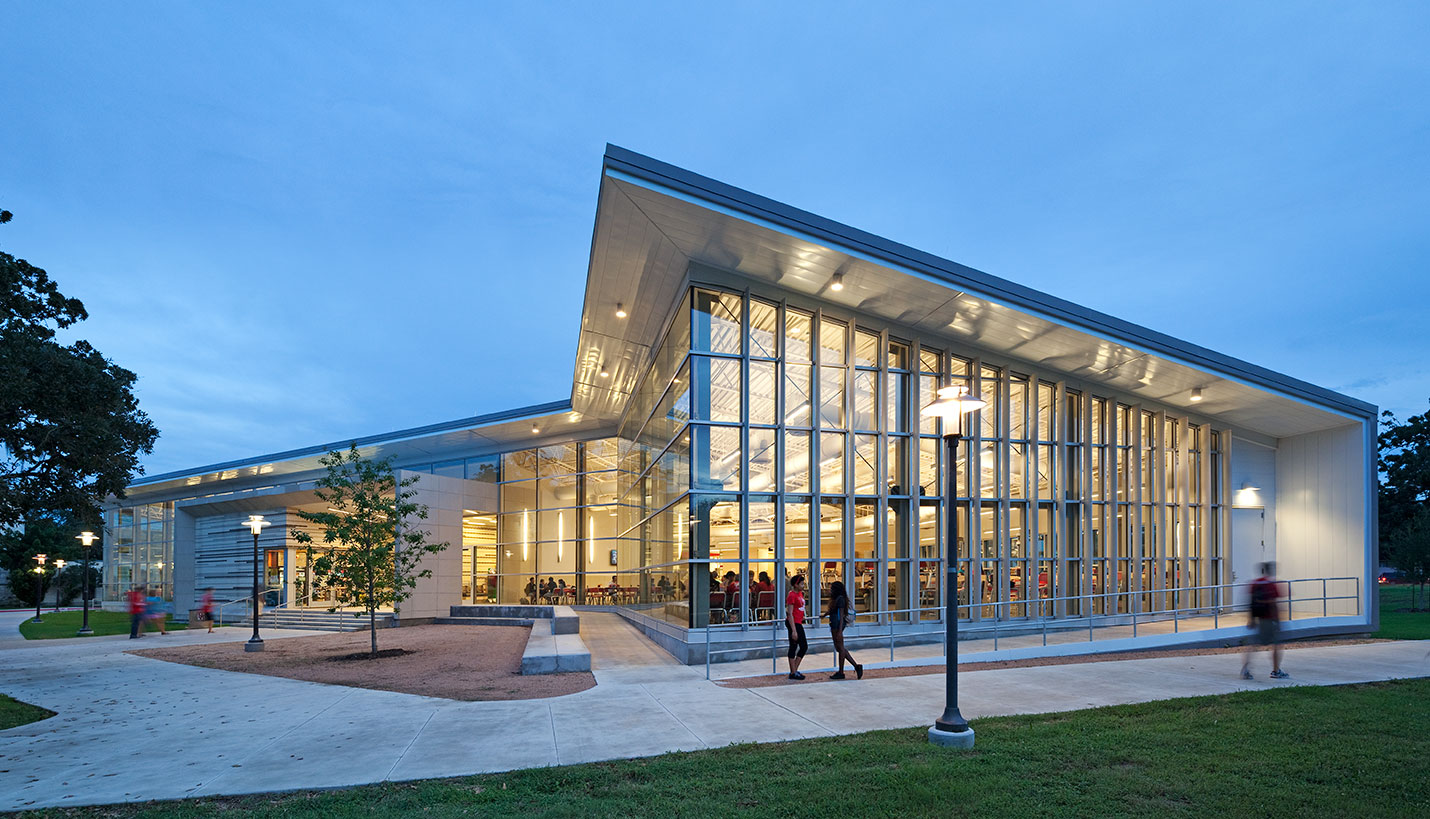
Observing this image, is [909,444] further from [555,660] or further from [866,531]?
[555,660]

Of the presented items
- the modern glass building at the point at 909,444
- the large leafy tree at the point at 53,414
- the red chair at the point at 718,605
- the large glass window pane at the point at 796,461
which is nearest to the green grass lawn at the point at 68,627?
the modern glass building at the point at 909,444

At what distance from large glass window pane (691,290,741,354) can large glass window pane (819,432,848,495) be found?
2.98 meters

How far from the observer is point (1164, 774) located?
279 inches

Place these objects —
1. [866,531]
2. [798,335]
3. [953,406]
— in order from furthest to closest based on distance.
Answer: [798,335] → [866,531] → [953,406]

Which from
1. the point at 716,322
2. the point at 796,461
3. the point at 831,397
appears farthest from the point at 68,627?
the point at 831,397

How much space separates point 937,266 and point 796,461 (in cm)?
513

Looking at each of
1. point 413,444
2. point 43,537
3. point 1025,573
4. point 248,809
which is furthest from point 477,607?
point 43,537

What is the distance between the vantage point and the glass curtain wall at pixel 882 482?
58.5 feet

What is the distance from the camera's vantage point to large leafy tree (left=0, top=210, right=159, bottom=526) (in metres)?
Result: 15.3

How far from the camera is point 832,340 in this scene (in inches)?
771

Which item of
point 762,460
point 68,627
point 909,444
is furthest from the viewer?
point 68,627

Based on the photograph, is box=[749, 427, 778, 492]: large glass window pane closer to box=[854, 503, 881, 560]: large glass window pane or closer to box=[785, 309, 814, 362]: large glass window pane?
box=[785, 309, 814, 362]: large glass window pane

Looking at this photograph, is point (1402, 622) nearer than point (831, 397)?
No

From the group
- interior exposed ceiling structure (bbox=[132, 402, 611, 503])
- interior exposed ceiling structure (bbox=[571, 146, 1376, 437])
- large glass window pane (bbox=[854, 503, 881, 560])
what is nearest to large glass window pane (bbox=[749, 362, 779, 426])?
interior exposed ceiling structure (bbox=[571, 146, 1376, 437])
